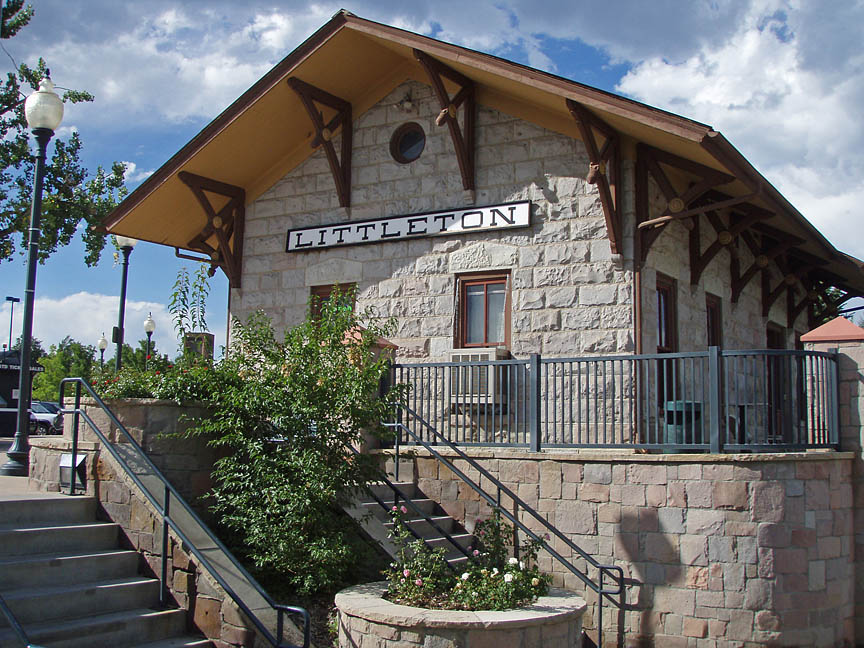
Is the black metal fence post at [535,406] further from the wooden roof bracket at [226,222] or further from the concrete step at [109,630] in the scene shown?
the wooden roof bracket at [226,222]

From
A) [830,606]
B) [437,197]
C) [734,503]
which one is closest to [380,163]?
[437,197]

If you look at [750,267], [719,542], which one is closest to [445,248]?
[750,267]

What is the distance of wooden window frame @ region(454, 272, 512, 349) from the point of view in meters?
11.7

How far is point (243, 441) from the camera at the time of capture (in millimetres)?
8398

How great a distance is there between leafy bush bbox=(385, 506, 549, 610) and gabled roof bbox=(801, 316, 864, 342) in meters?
3.82

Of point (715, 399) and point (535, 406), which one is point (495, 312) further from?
point (715, 399)

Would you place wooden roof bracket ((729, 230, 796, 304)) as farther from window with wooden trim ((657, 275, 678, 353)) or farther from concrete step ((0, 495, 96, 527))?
concrete step ((0, 495, 96, 527))

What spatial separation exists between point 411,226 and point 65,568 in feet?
22.9

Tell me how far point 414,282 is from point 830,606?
262 inches

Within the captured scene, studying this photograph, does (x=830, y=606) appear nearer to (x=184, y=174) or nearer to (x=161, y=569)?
(x=161, y=569)

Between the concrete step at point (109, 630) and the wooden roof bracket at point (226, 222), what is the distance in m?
7.80

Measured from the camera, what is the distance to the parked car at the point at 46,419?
107ft

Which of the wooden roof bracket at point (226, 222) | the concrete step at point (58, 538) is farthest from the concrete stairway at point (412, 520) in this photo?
the wooden roof bracket at point (226, 222)

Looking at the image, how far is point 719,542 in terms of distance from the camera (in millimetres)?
8359
